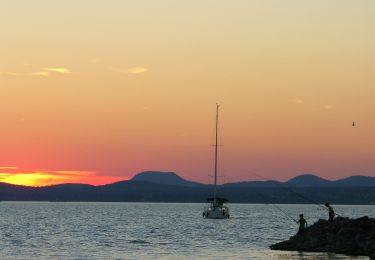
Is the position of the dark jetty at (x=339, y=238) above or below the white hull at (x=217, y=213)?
below

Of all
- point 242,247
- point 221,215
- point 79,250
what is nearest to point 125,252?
point 79,250

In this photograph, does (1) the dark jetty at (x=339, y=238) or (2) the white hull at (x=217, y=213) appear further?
(2) the white hull at (x=217, y=213)

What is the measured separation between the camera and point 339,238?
170ft

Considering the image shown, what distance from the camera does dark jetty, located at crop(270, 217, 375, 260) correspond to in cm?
4938

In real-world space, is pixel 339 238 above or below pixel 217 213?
below

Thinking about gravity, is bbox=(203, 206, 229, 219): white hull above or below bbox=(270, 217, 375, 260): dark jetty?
above

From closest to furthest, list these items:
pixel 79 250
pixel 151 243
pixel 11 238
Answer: pixel 79 250, pixel 151 243, pixel 11 238

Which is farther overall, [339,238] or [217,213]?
[217,213]

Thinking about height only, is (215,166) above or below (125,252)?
above

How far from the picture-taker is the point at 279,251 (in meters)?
52.8

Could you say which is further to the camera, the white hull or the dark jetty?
the white hull

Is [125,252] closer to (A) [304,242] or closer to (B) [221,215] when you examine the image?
(A) [304,242]

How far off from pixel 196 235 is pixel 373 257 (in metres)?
30.0

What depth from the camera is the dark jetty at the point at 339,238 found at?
162 ft
